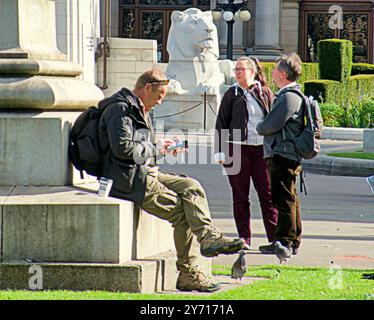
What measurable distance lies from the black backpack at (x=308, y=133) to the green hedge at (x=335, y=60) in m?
27.2

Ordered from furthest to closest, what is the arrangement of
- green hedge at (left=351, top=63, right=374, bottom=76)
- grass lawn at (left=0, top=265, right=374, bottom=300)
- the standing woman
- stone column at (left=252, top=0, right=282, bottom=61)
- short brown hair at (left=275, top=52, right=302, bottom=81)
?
stone column at (left=252, top=0, right=282, bottom=61) → green hedge at (left=351, top=63, right=374, bottom=76) → the standing woman → short brown hair at (left=275, top=52, right=302, bottom=81) → grass lawn at (left=0, top=265, right=374, bottom=300)

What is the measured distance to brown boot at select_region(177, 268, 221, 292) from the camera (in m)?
9.40

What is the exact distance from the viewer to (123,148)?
363 inches

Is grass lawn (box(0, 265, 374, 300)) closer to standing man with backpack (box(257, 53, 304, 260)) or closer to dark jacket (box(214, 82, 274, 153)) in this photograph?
standing man with backpack (box(257, 53, 304, 260))

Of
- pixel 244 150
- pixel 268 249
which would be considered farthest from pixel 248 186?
pixel 268 249

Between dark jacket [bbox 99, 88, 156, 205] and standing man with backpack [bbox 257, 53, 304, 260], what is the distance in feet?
8.49

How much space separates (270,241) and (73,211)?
12.6 ft

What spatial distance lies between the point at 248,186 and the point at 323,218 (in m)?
3.22

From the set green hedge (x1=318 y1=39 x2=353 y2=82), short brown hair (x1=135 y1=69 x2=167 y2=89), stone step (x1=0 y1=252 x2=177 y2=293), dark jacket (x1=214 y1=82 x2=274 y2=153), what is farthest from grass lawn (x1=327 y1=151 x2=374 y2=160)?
green hedge (x1=318 y1=39 x2=353 y2=82)

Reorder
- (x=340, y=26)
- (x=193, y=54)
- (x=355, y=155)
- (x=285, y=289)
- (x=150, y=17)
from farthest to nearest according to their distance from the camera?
1. (x=150, y=17)
2. (x=340, y=26)
3. (x=193, y=54)
4. (x=355, y=155)
5. (x=285, y=289)

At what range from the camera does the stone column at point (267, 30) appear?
54.5 metres

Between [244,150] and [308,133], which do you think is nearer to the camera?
[308,133]

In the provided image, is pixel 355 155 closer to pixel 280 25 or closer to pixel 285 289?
pixel 285 289
